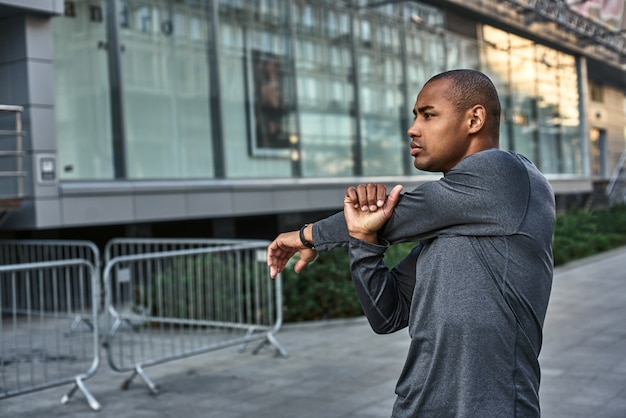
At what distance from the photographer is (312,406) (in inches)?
258

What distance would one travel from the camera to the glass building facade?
13031 mm

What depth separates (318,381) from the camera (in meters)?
7.43

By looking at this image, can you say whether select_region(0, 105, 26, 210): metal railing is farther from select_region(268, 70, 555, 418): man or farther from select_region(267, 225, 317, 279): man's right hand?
select_region(268, 70, 555, 418): man

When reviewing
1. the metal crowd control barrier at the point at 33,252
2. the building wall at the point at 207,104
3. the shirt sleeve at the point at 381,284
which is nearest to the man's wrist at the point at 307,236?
the shirt sleeve at the point at 381,284

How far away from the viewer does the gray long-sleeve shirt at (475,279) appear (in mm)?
2039

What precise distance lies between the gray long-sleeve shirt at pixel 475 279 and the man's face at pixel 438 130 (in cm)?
8

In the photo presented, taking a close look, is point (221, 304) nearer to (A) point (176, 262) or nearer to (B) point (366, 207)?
(A) point (176, 262)

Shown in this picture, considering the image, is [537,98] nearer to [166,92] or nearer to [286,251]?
[166,92]

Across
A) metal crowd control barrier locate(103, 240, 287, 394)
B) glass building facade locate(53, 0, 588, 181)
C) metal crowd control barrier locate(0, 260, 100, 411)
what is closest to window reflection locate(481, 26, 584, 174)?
glass building facade locate(53, 0, 588, 181)

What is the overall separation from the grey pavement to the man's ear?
175 inches

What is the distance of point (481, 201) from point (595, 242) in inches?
738

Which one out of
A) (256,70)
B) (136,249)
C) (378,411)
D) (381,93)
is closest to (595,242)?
(381,93)

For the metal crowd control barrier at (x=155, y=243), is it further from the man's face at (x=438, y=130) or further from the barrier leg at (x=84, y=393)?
the man's face at (x=438, y=130)

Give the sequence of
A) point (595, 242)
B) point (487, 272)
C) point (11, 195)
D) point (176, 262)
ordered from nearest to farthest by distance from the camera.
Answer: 1. point (487, 272)
2. point (176, 262)
3. point (11, 195)
4. point (595, 242)
